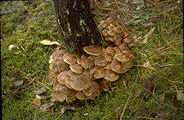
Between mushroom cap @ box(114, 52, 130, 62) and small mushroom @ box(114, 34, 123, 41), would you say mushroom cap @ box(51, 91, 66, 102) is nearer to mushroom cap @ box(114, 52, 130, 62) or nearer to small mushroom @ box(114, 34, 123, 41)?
mushroom cap @ box(114, 52, 130, 62)

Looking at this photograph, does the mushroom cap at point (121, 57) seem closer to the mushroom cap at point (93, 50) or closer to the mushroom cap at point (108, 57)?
the mushroom cap at point (108, 57)

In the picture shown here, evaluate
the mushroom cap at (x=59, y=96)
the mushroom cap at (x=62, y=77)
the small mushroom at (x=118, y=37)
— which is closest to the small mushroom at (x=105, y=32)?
the small mushroom at (x=118, y=37)

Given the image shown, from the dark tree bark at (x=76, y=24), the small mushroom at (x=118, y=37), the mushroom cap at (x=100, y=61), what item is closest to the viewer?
the dark tree bark at (x=76, y=24)

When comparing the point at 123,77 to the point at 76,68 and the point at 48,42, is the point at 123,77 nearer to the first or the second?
the point at 76,68

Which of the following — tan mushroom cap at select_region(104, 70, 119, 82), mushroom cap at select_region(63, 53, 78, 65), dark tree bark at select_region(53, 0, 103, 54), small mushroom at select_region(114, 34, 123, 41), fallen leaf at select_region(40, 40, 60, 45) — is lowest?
tan mushroom cap at select_region(104, 70, 119, 82)

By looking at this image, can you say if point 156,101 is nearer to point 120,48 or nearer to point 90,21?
point 120,48

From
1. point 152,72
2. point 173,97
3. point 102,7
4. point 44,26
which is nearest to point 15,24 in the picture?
point 44,26

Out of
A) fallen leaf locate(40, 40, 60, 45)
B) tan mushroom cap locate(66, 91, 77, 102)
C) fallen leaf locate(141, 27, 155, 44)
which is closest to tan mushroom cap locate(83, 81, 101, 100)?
tan mushroom cap locate(66, 91, 77, 102)

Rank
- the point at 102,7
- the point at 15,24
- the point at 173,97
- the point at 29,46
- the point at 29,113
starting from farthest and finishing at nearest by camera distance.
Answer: the point at 15,24 → the point at 102,7 → the point at 29,46 → the point at 29,113 → the point at 173,97
